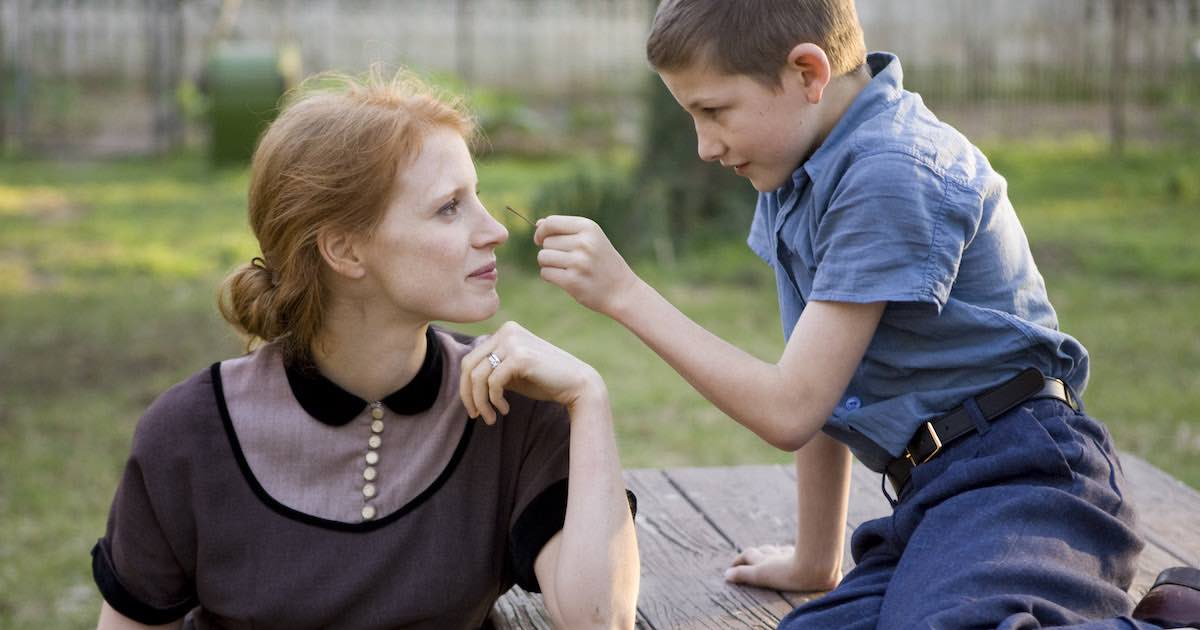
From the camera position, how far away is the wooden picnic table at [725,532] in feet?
8.39

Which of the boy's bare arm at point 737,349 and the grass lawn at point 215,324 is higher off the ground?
the boy's bare arm at point 737,349

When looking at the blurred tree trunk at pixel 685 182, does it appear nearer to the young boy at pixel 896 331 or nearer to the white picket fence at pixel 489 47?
the white picket fence at pixel 489 47

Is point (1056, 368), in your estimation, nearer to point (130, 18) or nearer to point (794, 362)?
Answer: point (794, 362)

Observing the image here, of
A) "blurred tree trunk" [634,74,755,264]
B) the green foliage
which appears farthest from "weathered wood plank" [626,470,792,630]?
"blurred tree trunk" [634,74,755,264]

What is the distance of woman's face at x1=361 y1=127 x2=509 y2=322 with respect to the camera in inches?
85.7

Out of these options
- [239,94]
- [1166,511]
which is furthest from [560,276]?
[239,94]

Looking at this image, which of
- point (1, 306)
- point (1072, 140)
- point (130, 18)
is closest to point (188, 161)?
point (1, 306)

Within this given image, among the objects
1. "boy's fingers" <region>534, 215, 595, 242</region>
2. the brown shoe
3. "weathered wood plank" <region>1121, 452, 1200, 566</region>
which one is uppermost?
"boy's fingers" <region>534, 215, 595, 242</region>

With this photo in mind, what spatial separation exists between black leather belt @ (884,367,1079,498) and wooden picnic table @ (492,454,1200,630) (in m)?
0.48

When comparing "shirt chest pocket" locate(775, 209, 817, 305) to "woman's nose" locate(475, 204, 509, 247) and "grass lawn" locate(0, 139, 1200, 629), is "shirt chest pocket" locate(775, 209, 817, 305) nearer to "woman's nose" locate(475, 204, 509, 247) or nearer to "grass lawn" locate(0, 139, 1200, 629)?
"woman's nose" locate(475, 204, 509, 247)

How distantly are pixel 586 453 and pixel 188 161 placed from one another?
10.6 metres

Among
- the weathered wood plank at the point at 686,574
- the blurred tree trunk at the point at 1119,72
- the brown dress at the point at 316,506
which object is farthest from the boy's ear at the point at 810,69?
the blurred tree trunk at the point at 1119,72

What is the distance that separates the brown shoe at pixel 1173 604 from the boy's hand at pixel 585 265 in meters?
0.95

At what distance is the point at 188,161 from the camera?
39.5 feet
